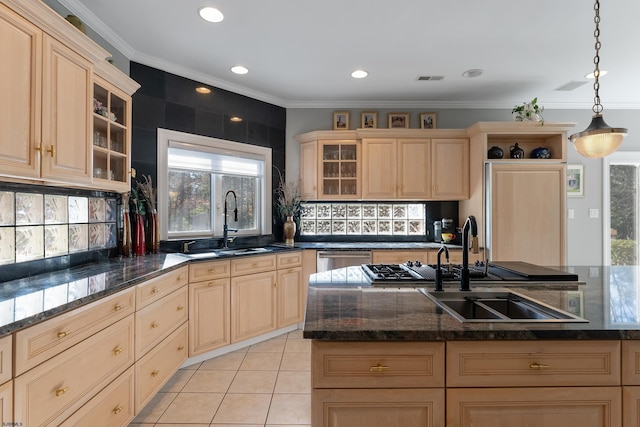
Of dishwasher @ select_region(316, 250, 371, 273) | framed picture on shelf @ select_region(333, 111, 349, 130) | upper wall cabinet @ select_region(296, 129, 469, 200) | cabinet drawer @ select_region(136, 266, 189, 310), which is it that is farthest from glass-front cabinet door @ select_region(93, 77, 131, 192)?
framed picture on shelf @ select_region(333, 111, 349, 130)

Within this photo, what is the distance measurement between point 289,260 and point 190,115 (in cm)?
175

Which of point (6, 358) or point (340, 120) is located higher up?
point (340, 120)

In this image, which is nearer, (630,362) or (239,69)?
(630,362)

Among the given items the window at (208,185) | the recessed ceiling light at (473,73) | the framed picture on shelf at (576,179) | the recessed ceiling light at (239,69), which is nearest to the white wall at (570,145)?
the framed picture on shelf at (576,179)

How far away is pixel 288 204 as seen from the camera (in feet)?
13.4

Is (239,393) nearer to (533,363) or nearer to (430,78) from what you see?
(533,363)

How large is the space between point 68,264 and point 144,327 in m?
0.69

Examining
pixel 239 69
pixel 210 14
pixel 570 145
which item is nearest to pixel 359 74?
pixel 239 69

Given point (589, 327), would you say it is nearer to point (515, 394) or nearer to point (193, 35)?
point (515, 394)

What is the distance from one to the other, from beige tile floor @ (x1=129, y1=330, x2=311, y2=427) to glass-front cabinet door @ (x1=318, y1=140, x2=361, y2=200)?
1826mm

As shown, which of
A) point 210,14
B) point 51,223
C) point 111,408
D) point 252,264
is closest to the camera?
point 111,408

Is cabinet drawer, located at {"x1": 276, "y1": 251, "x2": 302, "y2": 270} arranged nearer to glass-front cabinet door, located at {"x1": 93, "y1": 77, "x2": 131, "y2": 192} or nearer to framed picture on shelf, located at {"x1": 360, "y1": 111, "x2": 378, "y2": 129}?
glass-front cabinet door, located at {"x1": 93, "y1": 77, "x2": 131, "y2": 192}

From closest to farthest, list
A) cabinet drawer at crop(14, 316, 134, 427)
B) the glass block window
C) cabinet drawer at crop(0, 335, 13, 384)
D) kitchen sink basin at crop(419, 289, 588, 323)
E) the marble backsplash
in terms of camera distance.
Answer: cabinet drawer at crop(0, 335, 13, 384) < cabinet drawer at crop(14, 316, 134, 427) < kitchen sink basin at crop(419, 289, 588, 323) < the marble backsplash < the glass block window

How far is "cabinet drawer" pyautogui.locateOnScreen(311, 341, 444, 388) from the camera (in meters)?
1.15
